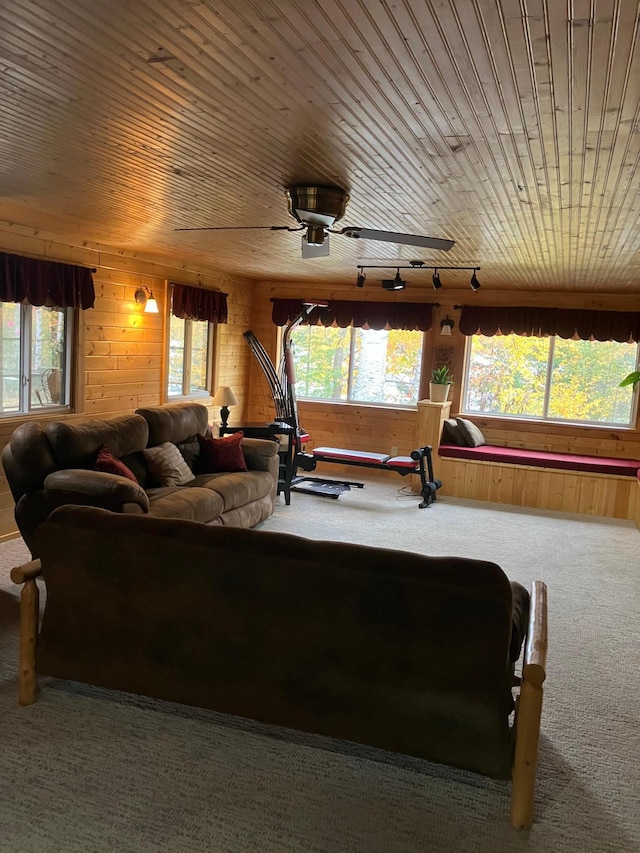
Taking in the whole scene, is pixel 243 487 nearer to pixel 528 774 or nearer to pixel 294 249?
pixel 294 249

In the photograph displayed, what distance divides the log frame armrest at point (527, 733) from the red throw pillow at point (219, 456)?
352 centimetres

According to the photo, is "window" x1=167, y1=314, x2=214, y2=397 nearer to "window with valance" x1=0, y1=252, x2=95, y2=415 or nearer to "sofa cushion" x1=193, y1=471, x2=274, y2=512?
"window with valance" x1=0, y1=252, x2=95, y2=415

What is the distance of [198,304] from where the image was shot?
7.00m

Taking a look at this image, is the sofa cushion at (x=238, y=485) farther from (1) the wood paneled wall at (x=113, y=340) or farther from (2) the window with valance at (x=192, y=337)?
(2) the window with valance at (x=192, y=337)

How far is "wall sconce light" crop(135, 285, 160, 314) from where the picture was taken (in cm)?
614

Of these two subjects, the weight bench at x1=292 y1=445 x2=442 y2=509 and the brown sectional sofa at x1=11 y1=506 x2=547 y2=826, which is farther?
the weight bench at x1=292 y1=445 x2=442 y2=509

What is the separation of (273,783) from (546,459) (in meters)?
5.27

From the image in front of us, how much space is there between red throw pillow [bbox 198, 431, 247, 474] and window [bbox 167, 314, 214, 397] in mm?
1743

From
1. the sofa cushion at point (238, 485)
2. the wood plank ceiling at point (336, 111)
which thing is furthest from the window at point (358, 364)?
the wood plank ceiling at point (336, 111)

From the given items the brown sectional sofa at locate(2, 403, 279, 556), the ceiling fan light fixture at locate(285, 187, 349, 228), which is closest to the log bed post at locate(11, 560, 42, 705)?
the brown sectional sofa at locate(2, 403, 279, 556)

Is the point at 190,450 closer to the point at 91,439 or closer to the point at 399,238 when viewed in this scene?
the point at 91,439

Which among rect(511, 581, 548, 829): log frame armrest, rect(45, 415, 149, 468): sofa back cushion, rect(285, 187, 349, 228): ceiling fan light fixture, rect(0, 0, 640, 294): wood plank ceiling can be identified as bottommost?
rect(511, 581, 548, 829): log frame armrest

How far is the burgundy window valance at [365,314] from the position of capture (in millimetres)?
7629

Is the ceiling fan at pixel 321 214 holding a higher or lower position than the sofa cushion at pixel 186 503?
higher
